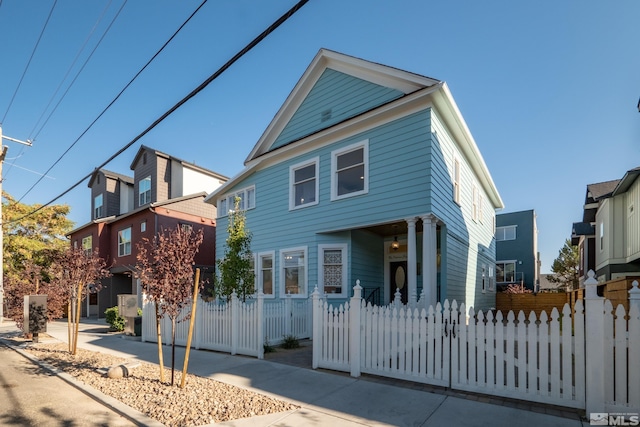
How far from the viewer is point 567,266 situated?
31953 mm

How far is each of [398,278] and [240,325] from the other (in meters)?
5.89

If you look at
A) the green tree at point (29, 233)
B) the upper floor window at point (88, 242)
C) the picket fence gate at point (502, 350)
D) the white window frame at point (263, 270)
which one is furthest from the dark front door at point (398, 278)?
the upper floor window at point (88, 242)

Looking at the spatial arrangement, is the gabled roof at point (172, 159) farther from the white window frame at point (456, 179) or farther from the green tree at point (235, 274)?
the white window frame at point (456, 179)

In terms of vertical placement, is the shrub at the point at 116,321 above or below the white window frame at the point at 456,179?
below

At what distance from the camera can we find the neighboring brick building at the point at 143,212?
20.3 m

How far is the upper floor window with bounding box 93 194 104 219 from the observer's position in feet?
83.5

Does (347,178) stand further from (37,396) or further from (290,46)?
(37,396)

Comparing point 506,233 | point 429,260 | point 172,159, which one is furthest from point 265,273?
point 506,233

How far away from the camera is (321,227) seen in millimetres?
11383

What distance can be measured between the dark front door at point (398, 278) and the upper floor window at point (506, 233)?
1863 centimetres

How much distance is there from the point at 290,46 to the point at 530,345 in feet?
20.6

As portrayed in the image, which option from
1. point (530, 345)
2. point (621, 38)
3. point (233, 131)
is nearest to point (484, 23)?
point (621, 38)

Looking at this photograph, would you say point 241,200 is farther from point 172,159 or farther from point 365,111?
point 172,159

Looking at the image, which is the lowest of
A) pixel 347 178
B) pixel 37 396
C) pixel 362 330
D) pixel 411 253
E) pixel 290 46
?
pixel 37 396
